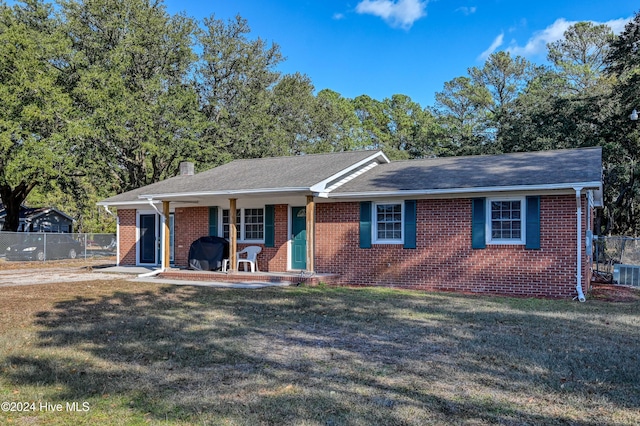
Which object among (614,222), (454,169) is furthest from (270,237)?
(614,222)

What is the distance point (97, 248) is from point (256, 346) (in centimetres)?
Answer: 2805

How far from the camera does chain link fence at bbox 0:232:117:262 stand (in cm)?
2231

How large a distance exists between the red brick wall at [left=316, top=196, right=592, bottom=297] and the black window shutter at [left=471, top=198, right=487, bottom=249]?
0.40 ft

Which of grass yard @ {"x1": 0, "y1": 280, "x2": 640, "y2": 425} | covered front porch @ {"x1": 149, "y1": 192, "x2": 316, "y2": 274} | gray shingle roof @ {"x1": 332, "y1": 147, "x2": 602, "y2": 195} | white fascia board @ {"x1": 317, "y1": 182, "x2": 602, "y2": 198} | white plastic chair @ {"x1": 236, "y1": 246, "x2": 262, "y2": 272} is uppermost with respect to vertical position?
gray shingle roof @ {"x1": 332, "y1": 147, "x2": 602, "y2": 195}

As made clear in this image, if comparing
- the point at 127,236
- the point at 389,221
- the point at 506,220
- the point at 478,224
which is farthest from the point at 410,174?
the point at 127,236

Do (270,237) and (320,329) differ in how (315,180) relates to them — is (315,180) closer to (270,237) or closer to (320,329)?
(270,237)

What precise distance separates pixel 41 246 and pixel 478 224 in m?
20.5

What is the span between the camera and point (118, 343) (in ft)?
20.9

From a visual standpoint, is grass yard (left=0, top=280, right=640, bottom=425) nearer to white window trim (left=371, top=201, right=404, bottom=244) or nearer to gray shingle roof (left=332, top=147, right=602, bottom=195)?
gray shingle roof (left=332, top=147, right=602, bottom=195)

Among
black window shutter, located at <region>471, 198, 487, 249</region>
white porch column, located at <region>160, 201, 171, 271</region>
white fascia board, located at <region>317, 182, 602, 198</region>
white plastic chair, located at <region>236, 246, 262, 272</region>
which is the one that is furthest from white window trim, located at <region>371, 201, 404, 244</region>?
white porch column, located at <region>160, 201, 171, 271</region>

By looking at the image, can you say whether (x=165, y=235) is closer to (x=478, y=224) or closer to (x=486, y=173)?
(x=478, y=224)

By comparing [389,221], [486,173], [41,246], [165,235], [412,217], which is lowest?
[41,246]

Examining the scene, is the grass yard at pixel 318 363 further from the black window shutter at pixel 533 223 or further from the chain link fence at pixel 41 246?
the chain link fence at pixel 41 246

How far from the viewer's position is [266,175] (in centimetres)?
1512
